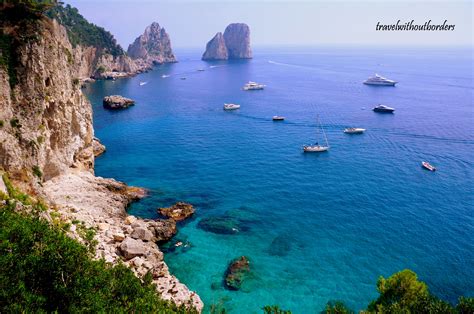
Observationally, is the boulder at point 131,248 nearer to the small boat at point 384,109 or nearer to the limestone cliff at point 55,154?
the limestone cliff at point 55,154

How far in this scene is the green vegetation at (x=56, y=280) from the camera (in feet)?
69.4

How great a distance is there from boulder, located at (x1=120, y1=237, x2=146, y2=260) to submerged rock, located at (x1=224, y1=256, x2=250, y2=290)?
403 inches

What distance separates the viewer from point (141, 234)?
42844mm

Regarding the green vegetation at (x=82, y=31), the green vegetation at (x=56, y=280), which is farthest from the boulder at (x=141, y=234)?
the green vegetation at (x=82, y=31)

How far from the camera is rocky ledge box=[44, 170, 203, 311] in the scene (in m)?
36.4

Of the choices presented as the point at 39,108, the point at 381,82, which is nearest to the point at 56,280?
the point at 39,108

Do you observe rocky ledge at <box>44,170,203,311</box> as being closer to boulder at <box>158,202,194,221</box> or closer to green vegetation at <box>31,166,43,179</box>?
boulder at <box>158,202,194,221</box>

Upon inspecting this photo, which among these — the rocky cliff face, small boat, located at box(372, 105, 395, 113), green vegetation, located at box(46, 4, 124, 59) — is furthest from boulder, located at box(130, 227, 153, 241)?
green vegetation, located at box(46, 4, 124, 59)

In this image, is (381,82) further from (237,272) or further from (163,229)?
(237,272)

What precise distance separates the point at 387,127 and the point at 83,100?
7678 cm

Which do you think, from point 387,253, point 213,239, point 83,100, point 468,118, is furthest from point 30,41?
point 468,118

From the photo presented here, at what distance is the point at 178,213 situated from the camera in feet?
167

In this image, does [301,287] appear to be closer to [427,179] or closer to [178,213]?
[178,213]

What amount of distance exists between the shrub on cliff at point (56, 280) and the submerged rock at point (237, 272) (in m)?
12.7
